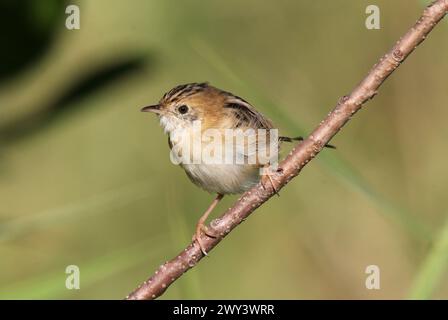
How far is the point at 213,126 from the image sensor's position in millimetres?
3619

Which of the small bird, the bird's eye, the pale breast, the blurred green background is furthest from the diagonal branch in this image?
the blurred green background

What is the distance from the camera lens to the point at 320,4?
534 centimetres

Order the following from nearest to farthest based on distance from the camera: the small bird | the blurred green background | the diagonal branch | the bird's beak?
the diagonal branch < the small bird < the bird's beak < the blurred green background

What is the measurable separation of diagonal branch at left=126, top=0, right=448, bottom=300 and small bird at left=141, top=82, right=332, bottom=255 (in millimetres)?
1184

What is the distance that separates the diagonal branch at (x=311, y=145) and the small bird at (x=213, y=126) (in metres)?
1.18

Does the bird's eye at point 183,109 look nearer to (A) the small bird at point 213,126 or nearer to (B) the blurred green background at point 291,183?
(A) the small bird at point 213,126

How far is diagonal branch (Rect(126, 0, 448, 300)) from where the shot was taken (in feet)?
6.16

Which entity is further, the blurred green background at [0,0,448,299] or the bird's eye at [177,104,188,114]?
the blurred green background at [0,0,448,299]

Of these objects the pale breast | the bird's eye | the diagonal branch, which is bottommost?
the diagonal branch

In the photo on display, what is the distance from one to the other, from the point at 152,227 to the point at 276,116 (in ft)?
A: 8.05

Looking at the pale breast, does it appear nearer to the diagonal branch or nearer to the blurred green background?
the blurred green background

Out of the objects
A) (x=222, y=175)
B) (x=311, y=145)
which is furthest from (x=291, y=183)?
(x=311, y=145)

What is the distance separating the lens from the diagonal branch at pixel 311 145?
74.0 inches

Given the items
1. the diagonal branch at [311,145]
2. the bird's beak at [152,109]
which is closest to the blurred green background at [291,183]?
the bird's beak at [152,109]
